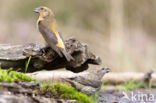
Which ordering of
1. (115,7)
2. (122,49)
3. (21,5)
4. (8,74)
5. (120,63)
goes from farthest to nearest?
(21,5) → (115,7) → (122,49) → (120,63) → (8,74)

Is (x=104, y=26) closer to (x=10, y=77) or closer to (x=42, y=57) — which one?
(x=42, y=57)

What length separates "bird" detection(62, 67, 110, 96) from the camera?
5.91 metres

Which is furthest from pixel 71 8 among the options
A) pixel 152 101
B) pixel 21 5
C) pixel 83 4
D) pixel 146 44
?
pixel 152 101

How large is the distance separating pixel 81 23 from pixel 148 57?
3555 millimetres

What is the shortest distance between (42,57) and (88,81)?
0.74m

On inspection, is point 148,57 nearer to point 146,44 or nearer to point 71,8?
point 146,44

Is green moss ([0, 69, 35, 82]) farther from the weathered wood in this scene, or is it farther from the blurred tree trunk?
the blurred tree trunk

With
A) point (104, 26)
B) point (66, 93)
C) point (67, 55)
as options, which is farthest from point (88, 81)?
point (104, 26)

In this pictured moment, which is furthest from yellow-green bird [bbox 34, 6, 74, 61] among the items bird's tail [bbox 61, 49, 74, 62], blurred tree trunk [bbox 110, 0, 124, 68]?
blurred tree trunk [bbox 110, 0, 124, 68]

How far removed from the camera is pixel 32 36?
56.2 ft

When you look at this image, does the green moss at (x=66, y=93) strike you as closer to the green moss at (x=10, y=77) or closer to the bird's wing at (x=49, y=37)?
the green moss at (x=10, y=77)

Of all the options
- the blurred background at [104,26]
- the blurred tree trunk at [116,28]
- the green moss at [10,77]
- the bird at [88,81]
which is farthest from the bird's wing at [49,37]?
the blurred tree trunk at [116,28]

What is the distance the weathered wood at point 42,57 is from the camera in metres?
6.58

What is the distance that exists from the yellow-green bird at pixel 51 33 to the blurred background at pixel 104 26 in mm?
6158
